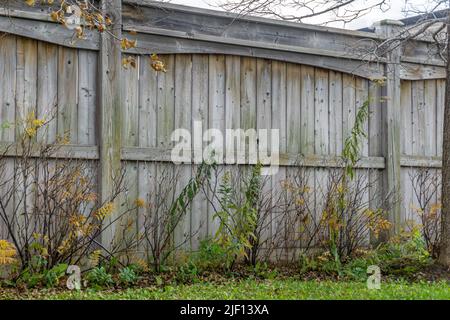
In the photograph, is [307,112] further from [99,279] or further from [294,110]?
[99,279]

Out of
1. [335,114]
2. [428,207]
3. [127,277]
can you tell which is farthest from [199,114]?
[428,207]

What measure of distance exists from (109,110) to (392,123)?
4152mm

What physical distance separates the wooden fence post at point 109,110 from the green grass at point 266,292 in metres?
1.17

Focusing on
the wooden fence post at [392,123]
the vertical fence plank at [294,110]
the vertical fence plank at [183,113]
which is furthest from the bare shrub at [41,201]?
the wooden fence post at [392,123]

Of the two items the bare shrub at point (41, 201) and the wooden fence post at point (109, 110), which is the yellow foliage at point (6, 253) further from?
the wooden fence post at point (109, 110)

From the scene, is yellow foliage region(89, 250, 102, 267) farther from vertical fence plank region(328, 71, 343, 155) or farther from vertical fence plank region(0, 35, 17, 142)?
vertical fence plank region(328, 71, 343, 155)

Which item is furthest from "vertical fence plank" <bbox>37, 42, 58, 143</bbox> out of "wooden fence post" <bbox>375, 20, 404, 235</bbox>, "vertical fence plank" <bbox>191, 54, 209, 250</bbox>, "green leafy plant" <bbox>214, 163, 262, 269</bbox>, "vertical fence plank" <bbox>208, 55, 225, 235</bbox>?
"wooden fence post" <bbox>375, 20, 404, 235</bbox>

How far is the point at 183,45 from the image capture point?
28.4 feet

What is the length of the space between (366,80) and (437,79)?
60.6 inches

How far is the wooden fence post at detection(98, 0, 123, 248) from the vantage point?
8.06 metres

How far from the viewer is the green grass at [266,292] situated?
685 centimetres

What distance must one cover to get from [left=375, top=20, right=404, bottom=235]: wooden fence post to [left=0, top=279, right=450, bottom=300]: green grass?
98.5 inches

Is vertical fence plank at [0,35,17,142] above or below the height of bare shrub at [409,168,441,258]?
above
